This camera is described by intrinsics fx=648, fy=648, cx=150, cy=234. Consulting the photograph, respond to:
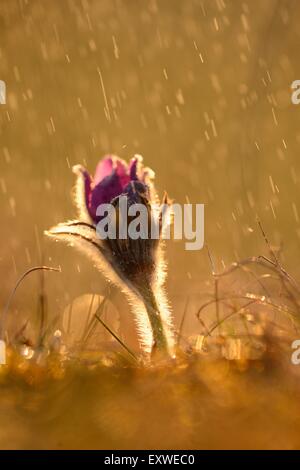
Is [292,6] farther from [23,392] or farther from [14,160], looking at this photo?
[23,392]

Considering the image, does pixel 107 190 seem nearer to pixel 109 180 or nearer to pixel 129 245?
pixel 109 180

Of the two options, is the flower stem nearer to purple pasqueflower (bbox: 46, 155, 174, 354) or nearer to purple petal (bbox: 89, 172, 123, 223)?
purple pasqueflower (bbox: 46, 155, 174, 354)

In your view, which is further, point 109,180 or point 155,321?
point 155,321

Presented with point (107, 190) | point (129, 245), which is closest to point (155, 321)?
point (129, 245)

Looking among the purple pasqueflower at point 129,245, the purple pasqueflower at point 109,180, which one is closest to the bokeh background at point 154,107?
the purple pasqueflower at point 129,245

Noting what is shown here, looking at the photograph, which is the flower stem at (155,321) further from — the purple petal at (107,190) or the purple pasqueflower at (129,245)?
the purple petal at (107,190)
